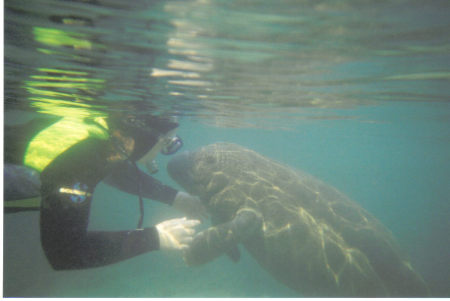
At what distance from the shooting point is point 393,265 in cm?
596

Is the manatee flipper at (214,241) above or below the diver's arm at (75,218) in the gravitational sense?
below

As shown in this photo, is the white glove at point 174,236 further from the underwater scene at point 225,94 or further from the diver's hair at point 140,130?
the diver's hair at point 140,130

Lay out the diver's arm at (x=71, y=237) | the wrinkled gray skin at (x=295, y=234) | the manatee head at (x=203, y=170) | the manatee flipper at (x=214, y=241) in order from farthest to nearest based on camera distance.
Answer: the manatee head at (x=203, y=170) < the wrinkled gray skin at (x=295, y=234) < the manatee flipper at (x=214, y=241) < the diver's arm at (x=71, y=237)

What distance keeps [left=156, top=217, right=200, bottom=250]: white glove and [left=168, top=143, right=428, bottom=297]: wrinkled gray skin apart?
1.56 metres

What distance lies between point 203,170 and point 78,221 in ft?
13.9

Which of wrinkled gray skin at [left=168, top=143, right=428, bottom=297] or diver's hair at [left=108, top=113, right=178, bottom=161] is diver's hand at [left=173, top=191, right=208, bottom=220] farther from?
diver's hair at [left=108, top=113, right=178, bottom=161]

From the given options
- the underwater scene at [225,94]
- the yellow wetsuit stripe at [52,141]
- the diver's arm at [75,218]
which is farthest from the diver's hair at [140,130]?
the diver's arm at [75,218]

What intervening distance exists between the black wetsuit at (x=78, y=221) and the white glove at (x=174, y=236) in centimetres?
9

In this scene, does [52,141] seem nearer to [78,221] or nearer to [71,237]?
[78,221]

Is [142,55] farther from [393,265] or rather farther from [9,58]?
[393,265]

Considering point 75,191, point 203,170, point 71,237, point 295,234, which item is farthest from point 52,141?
point 295,234

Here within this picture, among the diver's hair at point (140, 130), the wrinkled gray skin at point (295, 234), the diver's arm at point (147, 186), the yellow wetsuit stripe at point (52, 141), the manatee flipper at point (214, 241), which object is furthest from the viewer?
the diver's arm at point (147, 186)

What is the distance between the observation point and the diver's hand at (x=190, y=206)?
6.09 metres

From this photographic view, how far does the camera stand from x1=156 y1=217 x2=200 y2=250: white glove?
11.4 ft
